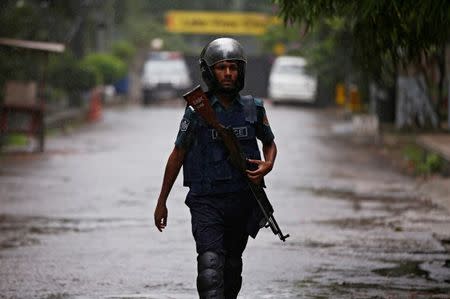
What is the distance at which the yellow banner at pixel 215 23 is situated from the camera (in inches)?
2827

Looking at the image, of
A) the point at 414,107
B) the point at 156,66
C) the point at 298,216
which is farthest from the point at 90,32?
the point at 298,216

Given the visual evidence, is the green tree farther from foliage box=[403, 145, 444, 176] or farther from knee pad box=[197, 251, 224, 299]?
foliage box=[403, 145, 444, 176]

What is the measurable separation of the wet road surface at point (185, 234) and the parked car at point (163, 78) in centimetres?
2685

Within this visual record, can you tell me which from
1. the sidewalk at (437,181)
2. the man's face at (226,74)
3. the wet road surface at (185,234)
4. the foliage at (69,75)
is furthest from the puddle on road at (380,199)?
the foliage at (69,75)

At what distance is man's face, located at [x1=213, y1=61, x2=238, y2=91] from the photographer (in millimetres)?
7480

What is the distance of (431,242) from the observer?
12.0 meters

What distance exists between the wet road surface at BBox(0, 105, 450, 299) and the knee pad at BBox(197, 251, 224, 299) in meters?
1.84

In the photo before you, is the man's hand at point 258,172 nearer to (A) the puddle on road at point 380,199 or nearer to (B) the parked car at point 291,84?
(A) the puddle on road at point 380,199

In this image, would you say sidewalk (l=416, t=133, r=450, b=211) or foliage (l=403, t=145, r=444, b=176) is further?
foliage (l=403, t=145, r=444, b=176)

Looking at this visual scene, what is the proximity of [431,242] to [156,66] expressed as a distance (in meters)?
40.8

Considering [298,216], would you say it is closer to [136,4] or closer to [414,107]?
[414,107]

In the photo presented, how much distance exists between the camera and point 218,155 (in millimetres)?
7523

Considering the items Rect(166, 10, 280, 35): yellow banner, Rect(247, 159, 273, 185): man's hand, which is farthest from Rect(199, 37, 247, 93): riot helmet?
Rect(166, 10, 280, 35): yellow banner

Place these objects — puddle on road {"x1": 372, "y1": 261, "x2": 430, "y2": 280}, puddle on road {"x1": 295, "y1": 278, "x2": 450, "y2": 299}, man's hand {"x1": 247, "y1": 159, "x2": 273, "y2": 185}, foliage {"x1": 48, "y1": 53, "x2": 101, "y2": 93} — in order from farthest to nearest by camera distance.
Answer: foliage {"x1": 48, "y1": 53, "x2": 101, "y2": 93} → puddle on road {"x1": 372, "y1": 261, "x2": 430, "y2": 280} → puddle on road {"x1": 295, "y1": 278, "x2": 450, "y2": 299} → man's hand {"x1": 247, "y1": 159, "x2": 273, "y2": 185}
